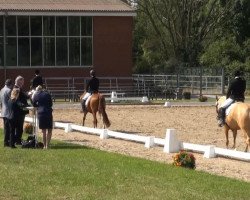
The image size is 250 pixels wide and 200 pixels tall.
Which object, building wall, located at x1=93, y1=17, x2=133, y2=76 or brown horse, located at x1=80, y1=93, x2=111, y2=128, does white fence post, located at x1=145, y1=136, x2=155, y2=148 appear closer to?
brown horse, located at x1=80, y1=93, x2=111, y2=128

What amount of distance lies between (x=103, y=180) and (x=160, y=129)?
1323cm

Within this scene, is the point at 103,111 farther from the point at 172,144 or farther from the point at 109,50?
the point at 109,50

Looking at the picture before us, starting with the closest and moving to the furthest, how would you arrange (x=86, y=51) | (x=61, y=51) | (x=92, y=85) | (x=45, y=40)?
(x=92, y=85) < (x=45, y=40) < (x=61, y=51) < (x=86, y=51)

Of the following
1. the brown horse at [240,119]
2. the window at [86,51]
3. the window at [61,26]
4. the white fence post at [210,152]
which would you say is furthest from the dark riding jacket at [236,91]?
the window at [86,51]

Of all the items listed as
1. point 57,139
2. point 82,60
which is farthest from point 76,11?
point 57,139

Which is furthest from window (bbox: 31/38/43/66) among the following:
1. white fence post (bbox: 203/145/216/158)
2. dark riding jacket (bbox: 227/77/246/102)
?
white fence post (bbox: 203/145/216/158)

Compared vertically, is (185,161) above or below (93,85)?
below

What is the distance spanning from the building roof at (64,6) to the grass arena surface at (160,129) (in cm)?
1237

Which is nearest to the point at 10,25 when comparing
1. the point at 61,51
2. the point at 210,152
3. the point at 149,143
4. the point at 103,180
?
the point at 61,51

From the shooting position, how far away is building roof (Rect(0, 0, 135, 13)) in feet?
166

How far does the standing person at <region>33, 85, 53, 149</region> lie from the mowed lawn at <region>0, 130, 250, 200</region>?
175cm

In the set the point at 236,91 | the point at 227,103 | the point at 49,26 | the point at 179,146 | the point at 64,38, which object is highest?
the point at 49,26

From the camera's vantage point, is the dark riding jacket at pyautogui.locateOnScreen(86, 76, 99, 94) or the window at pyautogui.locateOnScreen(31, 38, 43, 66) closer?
the dark riding jacket at pyautogui.locateOnScreen(86, 76, 99, 94)

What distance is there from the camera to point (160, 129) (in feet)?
88.5
